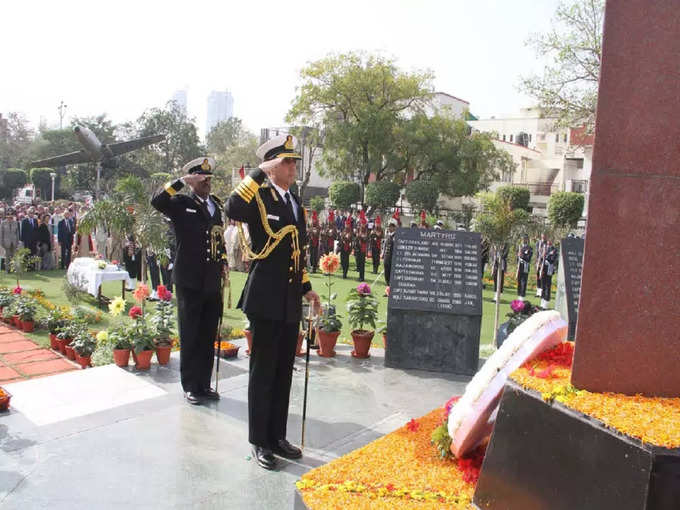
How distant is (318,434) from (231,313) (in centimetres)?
645

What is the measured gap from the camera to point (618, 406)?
7.43 feet

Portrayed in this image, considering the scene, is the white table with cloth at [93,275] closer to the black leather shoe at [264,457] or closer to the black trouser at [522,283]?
the black leather shoe at [264,457]

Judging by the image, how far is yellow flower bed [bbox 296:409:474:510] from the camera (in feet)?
8.38

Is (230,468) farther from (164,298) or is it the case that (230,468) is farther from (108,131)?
(108,131)

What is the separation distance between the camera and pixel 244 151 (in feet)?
172

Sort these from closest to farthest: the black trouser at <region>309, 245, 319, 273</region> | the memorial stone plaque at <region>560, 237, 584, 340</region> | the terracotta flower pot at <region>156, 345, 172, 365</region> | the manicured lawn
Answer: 1. the terracotta flower pot at <region>156, 345, 172, 365</region>
2. the memorial stone plaque at <region>560, 237, 584, 340</region>
3. the manicured lawn
4. the black trouser at <region>309, 245, 319, 273</region>

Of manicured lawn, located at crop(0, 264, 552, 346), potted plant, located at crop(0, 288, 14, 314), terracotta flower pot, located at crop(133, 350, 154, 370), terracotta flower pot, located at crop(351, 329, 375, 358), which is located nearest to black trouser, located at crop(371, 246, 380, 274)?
manicured lawn, located at crop(0, 264, 552, 346)

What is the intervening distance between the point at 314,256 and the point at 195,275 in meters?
14.0

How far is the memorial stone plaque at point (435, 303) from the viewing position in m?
5.69

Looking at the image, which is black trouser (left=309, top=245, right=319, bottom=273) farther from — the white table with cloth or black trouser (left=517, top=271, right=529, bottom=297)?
the white table with cloth

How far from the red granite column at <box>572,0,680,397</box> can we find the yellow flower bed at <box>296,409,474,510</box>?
841 mm

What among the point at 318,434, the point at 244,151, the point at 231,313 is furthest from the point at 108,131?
the point at 318,434

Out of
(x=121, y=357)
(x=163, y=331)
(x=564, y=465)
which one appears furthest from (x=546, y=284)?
(x=564, y=465)

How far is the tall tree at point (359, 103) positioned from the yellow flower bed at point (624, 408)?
2673 cm
